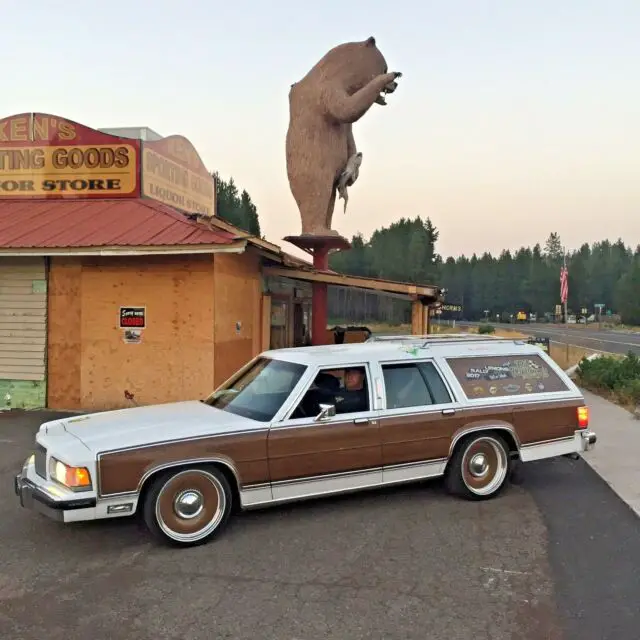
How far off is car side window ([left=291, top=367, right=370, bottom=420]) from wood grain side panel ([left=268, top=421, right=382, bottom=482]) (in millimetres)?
211

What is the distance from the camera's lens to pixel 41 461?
4.90 meters

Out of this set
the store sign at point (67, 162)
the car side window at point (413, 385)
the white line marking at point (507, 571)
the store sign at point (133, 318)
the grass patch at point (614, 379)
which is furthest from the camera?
the store sign at point (67, 162)

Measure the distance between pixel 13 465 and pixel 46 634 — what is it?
14.8 feet

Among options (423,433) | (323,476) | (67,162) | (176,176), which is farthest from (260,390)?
(176,176)

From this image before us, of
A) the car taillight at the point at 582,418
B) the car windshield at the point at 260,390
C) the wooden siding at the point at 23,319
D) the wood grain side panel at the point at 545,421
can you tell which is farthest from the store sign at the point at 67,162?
the car taillight at the point at 582,418

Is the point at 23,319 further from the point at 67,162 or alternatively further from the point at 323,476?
the point at 323,476

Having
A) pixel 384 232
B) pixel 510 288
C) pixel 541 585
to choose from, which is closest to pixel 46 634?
pixel 541 585

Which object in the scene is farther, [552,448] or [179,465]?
[552,448]

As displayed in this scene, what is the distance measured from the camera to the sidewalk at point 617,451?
21.5ft

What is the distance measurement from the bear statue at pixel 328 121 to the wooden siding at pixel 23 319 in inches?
260

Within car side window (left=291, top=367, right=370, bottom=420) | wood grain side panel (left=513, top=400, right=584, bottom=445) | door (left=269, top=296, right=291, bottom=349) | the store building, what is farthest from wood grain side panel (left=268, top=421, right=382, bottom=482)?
door (left=269, top=296, right=291, bottom=349)

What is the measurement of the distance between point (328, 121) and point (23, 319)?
27.3 ft

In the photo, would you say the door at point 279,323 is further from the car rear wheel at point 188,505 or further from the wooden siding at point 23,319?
the car rear wheel at point 188,505

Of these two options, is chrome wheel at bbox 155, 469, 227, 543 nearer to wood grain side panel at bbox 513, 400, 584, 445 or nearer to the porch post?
wood grain side panel at bbox 513, 400, 584, 445
